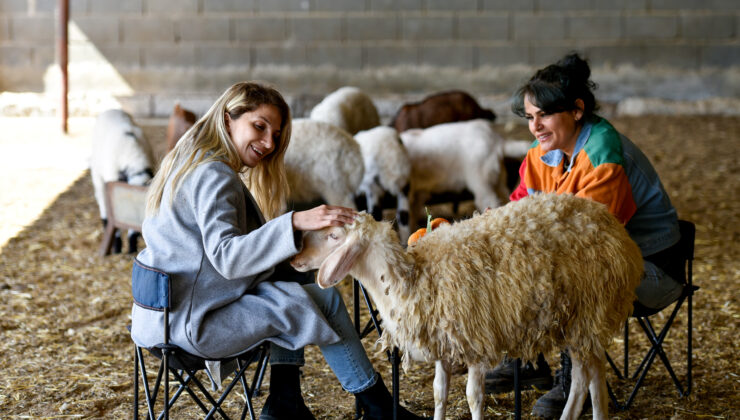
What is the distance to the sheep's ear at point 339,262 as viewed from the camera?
2.22 meters

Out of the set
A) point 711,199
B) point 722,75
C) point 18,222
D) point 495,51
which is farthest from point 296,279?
point 722,75

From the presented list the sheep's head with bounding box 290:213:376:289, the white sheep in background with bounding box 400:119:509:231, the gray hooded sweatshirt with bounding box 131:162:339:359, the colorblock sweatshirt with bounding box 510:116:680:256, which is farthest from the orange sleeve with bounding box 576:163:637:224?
the white sheep in background with bounding box 400:119:509:231

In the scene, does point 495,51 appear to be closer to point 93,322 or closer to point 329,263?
point 93,322

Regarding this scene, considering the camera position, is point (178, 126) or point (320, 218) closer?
point (320, 218)

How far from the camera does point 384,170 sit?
539 centimetres

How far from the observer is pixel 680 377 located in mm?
3363

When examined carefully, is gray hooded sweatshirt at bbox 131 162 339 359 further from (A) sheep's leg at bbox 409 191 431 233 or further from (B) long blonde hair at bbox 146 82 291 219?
(A) sheep's leg at bbox 409 191 431 233

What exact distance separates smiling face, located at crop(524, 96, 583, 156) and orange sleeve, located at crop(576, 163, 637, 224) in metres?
0.18

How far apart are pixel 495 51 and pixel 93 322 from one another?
25.8 ft

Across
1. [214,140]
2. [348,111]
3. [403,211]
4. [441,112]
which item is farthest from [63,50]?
[214,140]

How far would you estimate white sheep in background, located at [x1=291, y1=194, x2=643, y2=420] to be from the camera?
229 centimetres

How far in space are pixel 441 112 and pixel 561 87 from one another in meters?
4.42

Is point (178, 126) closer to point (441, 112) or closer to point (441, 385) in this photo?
point (441, 112)

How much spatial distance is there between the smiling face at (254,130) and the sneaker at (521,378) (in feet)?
4.60
